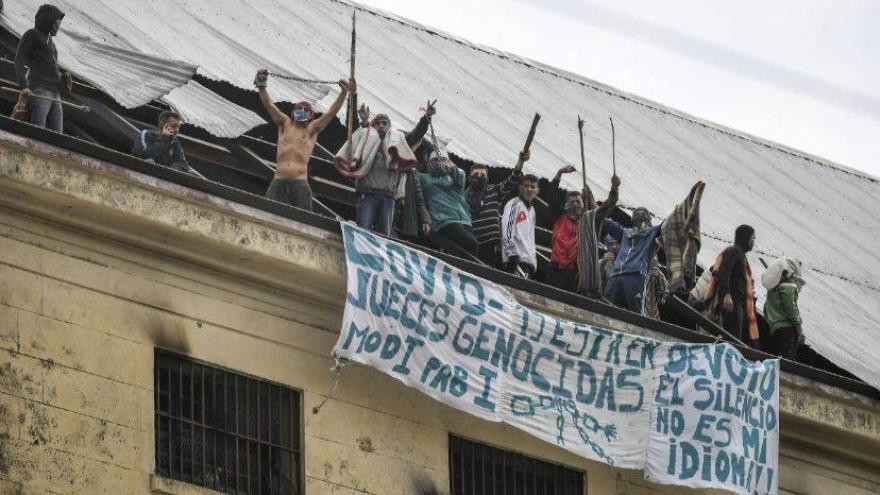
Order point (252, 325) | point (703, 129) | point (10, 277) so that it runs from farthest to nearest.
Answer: point (703, 129)
point (252, 325)
point (10, 277)

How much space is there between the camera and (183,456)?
20.3m

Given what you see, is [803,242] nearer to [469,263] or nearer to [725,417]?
[725,417]

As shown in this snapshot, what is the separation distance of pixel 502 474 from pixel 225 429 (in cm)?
345

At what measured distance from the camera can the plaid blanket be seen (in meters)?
25.2

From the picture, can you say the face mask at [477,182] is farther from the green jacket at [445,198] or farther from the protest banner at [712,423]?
the protest banner at [712,423]

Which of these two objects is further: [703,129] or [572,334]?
[703,129]

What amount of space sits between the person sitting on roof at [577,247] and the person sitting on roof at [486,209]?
66 centimetres

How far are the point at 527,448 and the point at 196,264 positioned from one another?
425cm

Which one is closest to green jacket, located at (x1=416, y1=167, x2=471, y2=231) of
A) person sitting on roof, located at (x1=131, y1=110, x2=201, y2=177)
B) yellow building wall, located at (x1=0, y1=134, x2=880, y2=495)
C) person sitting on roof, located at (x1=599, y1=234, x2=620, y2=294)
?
person sitting on roof, located at (x1=599, y1=234, x2=620, y2=294)

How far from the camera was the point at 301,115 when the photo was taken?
22.9 metres

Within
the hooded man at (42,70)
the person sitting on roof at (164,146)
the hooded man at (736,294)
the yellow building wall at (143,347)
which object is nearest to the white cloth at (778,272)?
the hooded man at (736,294)

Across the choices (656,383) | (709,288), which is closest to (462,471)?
(656,383)

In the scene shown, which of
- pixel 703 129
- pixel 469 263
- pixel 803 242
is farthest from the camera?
pixel 703 129

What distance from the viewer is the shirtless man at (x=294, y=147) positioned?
22344mm
